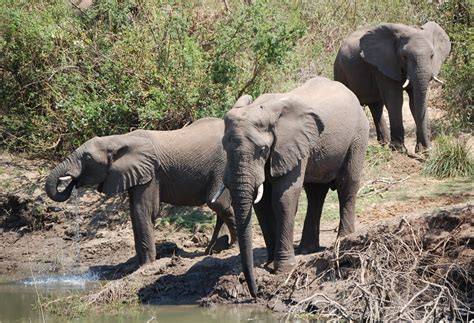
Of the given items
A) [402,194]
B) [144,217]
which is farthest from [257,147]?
[402,194]

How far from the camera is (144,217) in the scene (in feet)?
42.4

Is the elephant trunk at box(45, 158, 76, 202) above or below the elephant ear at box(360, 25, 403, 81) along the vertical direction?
below

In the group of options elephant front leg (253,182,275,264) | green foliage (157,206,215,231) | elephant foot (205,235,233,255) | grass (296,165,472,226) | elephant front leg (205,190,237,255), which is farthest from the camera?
green foliage (157,206,215,231)

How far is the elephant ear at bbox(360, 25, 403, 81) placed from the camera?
1731 cm

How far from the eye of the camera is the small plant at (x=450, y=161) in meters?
15.4

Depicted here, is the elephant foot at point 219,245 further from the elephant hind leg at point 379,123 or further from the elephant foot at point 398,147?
the elephant hind leg at point 379,123

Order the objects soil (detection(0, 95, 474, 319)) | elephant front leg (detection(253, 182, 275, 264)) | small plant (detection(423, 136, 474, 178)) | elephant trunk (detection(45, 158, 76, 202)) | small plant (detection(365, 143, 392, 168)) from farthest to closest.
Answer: small plant (detection(365, 143, 392, 168)) → small plant (detection(423, 136, 474, 178)) → elephant trunk (detection(45, 158, 76, 202)) → elephant front leg (detection(253, 182, 275, 264)) → soil (detection(0, 95, 474, 319))

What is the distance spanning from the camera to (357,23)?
70.3 ft

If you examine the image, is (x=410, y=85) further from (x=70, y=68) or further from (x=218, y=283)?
(x=218, y=283)

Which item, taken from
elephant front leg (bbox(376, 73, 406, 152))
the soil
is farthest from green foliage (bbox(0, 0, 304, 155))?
elephant front leg (bbox(376, 73, 406, 152))

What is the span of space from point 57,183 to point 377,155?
16.9 feet

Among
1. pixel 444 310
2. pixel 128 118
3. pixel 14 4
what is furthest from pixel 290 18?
pixel 444 310

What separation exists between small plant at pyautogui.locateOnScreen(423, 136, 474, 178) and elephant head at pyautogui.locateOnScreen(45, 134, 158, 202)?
4341mm

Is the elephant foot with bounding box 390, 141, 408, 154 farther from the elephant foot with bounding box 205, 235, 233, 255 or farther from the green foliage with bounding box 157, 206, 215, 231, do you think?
the elephant foot with bounding box 205, 235, 233, 255
